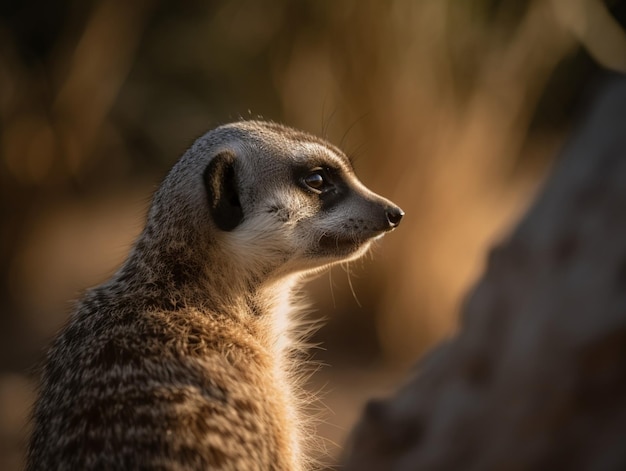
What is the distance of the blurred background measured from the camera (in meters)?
5.27

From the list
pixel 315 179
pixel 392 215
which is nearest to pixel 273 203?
pixel 315 179

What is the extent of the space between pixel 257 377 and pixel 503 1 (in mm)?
4853

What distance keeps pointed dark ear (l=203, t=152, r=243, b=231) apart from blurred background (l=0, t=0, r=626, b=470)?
2.78 meters

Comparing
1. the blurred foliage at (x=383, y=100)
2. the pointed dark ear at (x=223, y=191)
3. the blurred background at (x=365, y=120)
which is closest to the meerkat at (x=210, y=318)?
the pointed dark ear at (x=223, y=191)

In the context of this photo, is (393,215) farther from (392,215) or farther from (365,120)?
(365,120)

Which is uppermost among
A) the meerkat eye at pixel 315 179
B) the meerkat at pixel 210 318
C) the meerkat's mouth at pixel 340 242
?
the meerkat eye at pixel 315 179

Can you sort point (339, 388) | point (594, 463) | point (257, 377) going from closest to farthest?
point (257, 377), point (594, 463), point (339, 388)

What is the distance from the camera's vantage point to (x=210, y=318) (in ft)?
6.66

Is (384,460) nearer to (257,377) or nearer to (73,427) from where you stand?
(257,377)

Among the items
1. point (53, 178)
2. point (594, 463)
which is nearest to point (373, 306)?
point (53, 178)

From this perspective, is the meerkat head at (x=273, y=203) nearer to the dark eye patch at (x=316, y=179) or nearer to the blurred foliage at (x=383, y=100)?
the dark eye patch at (x=316, y=179)

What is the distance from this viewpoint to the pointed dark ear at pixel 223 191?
2104 millimetres

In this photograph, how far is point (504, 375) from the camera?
2.82 meters

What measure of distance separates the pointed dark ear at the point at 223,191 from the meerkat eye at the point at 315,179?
17 centimetres
